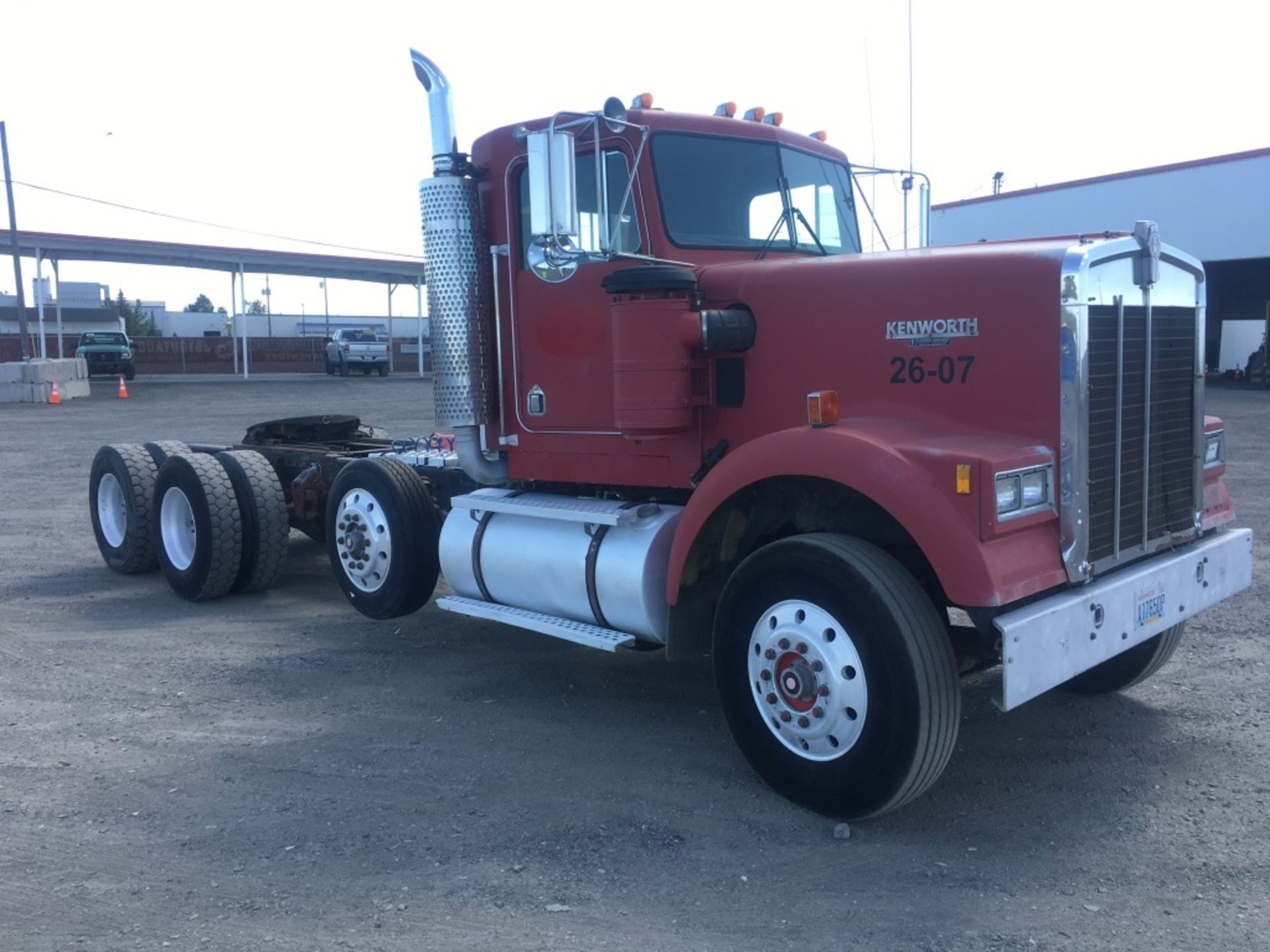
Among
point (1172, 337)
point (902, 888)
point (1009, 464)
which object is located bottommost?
point (902, 888)

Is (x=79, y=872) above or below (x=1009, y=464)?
below

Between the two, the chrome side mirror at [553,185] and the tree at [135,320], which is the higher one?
the tree at [135,320]

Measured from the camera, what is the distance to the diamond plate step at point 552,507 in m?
5.49

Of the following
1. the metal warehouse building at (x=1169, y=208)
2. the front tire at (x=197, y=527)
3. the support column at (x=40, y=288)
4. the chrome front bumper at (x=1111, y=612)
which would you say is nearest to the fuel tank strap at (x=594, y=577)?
the chrome front bumper at (x=1111, y=612)

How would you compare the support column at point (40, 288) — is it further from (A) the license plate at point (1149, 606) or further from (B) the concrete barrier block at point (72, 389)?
(A) the license plate at point (1149, 606)

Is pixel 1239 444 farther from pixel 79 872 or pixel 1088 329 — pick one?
pixel 79 872

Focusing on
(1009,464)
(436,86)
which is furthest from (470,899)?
(436,86)

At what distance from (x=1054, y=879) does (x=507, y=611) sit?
2.96 m

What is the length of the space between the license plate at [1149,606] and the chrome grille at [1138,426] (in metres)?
0.17

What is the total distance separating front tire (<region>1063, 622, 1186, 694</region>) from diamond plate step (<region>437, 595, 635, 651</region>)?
2.26 meters

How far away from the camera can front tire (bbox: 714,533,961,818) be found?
418 cm

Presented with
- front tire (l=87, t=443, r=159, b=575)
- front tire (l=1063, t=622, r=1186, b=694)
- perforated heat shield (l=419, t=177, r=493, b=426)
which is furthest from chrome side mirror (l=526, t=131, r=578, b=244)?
front tire (l=87, t=443, r=159, b=575)

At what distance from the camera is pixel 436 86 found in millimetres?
6371

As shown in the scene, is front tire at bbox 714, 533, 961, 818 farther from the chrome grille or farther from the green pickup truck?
the green pickup truck
